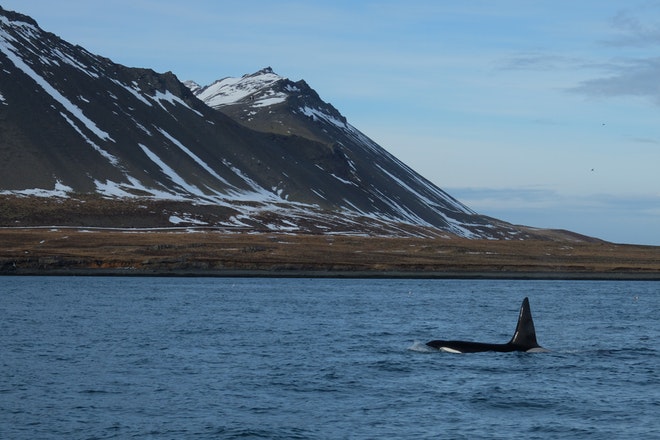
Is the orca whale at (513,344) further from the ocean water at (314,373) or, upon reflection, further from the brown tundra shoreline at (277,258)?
the brown tundra shoreline at (277,258)

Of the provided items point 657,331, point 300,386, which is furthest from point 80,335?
point 657,331

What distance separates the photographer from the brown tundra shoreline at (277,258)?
134 metres

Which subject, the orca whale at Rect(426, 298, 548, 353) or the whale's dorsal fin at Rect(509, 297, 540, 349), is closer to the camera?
the orca whale at Rect(426, 298, 548, 353)

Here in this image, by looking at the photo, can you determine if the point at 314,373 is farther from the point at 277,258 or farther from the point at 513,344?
the point at 277,258

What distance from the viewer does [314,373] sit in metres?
46.2

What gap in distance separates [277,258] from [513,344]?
94120 millimetres

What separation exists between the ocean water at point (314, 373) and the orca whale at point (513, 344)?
783 millimetres

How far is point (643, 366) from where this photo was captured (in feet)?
165

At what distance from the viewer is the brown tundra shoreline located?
133750 mm

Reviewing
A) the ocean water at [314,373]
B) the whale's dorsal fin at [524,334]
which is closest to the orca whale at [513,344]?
the whale's dorsal fin at [524,334]

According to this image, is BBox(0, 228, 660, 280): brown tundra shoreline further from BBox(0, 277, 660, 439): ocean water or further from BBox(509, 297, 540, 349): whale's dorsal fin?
BBox(509, 297, 540, 349): whale's dorsal fin

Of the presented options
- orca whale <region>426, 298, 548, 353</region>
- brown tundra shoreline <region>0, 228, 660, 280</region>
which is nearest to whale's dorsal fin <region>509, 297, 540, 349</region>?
orca whale <region>426, 298, 548, 353</region>

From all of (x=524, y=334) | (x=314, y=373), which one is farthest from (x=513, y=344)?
(x=314, y=373)

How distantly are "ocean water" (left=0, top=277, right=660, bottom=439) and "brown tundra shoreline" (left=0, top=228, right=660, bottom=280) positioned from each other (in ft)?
138
